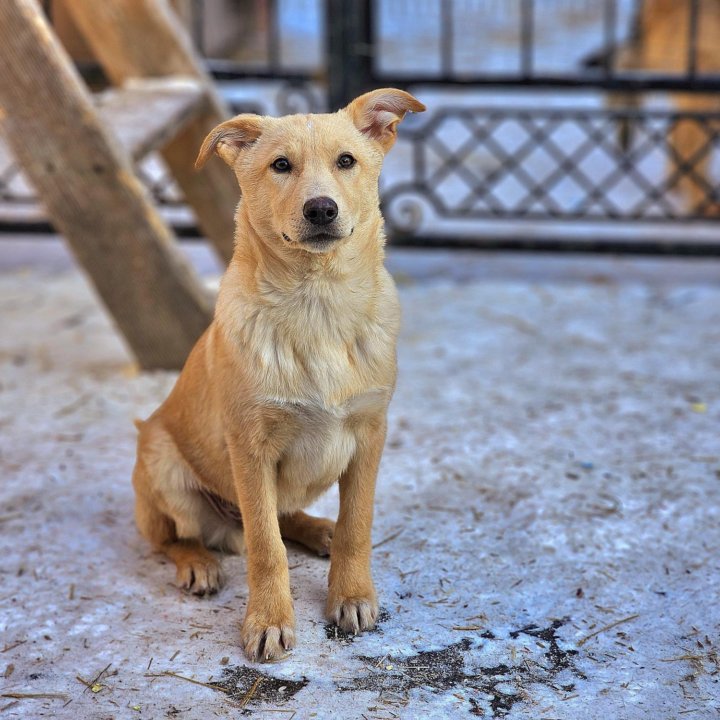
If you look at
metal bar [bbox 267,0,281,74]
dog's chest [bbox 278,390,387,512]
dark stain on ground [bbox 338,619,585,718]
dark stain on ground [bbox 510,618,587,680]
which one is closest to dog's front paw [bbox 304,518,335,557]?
A: dog's chest [bbox 278,390,387,512]

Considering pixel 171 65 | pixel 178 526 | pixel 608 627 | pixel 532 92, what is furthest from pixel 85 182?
pixel 532 92

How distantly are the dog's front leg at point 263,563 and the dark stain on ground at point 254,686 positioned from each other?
1.9 inches

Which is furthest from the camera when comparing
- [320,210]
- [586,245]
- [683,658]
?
[586,245]

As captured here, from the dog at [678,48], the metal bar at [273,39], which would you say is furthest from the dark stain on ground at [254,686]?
the dog at [678,48]

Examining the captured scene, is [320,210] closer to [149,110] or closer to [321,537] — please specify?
[321,537]

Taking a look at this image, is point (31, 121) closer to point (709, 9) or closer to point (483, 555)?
point (483, 555)

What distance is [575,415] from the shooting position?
369 centimetres

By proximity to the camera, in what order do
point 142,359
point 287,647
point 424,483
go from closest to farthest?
point 287,647, point 424,483, point 142,359

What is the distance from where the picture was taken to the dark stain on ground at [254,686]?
217 centimetres

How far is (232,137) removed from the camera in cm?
242

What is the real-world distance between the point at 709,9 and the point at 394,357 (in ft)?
14.4

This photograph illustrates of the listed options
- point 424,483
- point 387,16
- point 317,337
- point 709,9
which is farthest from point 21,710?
point 709,9

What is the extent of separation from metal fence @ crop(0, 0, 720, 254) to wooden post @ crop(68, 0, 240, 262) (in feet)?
2.50

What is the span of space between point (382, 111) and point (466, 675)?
129cm
